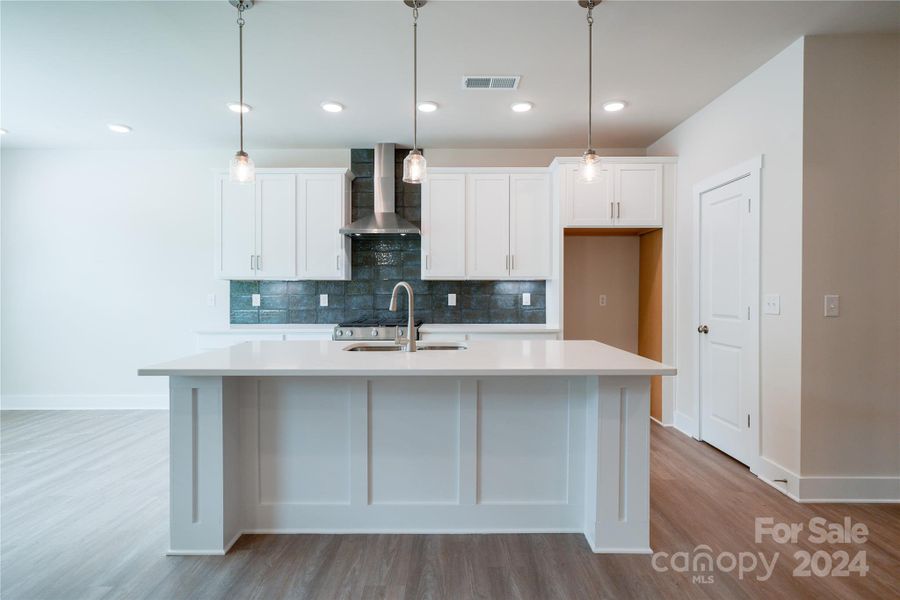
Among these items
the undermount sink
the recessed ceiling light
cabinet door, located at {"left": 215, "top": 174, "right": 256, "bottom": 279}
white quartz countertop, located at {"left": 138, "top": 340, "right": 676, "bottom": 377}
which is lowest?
the undermount sink

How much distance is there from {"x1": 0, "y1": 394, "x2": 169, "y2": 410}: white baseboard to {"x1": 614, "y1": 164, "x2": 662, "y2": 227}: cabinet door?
193 inches

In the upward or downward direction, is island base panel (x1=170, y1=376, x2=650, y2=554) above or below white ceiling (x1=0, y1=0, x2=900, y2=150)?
below

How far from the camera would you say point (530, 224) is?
4223 mm

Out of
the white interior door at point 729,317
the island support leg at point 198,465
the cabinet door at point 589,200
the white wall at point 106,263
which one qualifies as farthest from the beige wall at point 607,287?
the island support leg at point 198,465

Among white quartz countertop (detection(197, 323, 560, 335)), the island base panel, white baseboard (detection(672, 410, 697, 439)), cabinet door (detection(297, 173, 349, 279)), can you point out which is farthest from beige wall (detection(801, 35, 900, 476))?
cabinet door (detection(297, 173, 349, 279))

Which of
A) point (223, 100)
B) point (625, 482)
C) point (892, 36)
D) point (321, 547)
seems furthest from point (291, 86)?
point (892, 36)

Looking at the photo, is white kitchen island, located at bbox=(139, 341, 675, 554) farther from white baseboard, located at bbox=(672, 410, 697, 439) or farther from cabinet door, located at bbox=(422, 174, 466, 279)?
cabinet door, located at bbox=(422, 174, 466, 279)

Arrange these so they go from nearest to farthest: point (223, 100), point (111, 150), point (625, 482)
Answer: point (625, 482), point (223, 100), point (111, 150)

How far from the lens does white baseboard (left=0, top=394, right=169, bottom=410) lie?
14.9ft

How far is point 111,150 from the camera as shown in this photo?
4543 mm

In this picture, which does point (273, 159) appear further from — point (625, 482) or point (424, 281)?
point (625, 482)

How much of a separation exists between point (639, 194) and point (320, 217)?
2.95m

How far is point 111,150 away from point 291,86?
8.93 feet

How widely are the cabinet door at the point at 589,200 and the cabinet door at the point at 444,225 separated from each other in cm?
97
